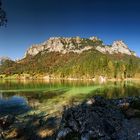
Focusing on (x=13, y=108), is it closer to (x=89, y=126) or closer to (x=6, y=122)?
(x=6, y=122)

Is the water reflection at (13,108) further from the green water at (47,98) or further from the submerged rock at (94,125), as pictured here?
the submerged rock at (94,125)

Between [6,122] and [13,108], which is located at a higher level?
[6,122]

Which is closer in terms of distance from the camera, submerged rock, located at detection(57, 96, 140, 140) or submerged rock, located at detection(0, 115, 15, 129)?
submerged rock, located at detection(57, 96, 140, 140)

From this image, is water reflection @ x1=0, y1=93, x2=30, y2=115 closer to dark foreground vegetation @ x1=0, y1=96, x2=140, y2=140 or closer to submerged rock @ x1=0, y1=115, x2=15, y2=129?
submerged rock @ x1=0, y1=115, x2=15, y2=129

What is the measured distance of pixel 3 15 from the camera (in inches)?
1058

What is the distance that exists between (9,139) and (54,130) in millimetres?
5144

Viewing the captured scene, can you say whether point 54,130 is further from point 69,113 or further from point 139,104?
point 139,104

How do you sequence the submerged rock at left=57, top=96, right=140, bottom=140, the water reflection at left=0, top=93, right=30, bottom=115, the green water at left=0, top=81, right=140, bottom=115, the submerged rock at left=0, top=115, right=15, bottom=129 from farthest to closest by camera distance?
the green water at left=0, top=81, right=140, bottom=115 < the water reflection at left=0, top=93, right=30, bottom=115 < the submerged rock at left=0, top=115, right=15, bottom=129 < the submerged rock at left=57, top=96, right=140, bottom=140

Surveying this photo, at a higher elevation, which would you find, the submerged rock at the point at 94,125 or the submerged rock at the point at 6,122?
the submerged rock at the point at 94,125

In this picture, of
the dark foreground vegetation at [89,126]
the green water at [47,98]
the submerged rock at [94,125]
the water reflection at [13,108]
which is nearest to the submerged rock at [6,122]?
the dark foreground vegetation at [89,126]

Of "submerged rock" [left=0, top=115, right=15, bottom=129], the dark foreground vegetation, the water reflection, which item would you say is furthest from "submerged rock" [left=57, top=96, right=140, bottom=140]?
the water reflection

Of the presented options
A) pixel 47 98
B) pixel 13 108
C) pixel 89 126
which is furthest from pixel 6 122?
Answer: pixel 47 98

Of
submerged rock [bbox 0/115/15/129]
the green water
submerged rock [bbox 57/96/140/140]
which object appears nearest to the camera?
submerged rock [bbox 57/96/140/140]

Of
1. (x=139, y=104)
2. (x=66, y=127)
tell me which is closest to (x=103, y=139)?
(x=66, y=127)
